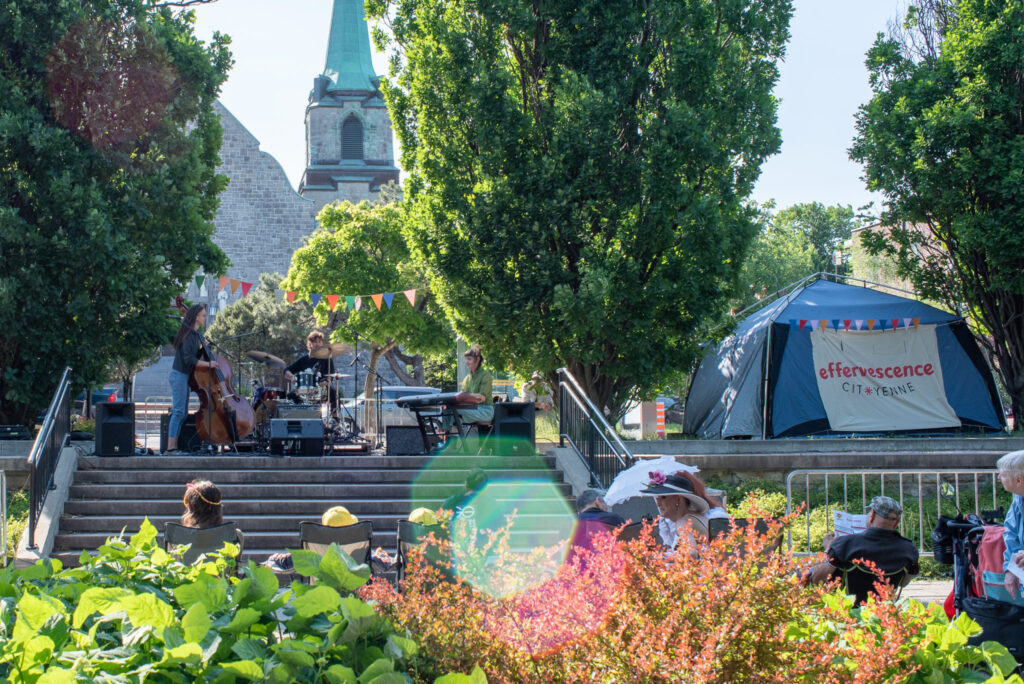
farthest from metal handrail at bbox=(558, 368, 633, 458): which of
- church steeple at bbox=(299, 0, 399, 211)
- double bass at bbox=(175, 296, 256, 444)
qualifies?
church steeple at bbox=(299, 0, 399, 211)

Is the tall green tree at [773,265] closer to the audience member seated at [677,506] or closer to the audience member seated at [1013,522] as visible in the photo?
the audience member seated at [677,506]

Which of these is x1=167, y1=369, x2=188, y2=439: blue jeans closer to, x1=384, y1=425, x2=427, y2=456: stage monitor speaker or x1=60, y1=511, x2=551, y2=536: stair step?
x1=60, y1=511, x2=551, y2=536: stair step

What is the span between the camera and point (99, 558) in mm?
3078

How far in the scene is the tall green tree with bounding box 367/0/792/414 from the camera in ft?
46.5

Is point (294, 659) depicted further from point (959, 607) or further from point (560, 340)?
point (560, 340)

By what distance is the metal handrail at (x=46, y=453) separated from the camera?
9641mm

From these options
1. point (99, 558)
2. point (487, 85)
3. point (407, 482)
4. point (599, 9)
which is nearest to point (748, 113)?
point (599, 9)

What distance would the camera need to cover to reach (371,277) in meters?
28.8

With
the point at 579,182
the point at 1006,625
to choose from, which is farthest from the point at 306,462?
the point at 1006,625

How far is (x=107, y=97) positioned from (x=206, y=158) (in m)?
2.24

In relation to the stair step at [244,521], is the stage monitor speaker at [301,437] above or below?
above

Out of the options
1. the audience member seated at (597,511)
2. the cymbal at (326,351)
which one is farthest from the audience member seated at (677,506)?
the cymbal at (326,351)

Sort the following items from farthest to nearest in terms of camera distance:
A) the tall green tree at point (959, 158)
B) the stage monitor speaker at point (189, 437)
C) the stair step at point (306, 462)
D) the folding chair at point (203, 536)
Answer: the tall green tree at point (959, 158) < the stage monitor speaker at point (189, 437) < the stair step at point (306, 462) < the folding chair at point (203, 536)

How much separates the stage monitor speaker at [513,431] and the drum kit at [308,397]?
2.53 m
